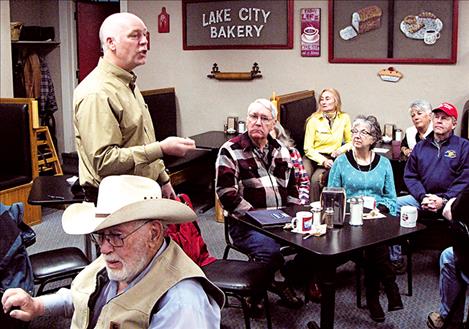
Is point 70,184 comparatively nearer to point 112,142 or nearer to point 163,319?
point 112,142

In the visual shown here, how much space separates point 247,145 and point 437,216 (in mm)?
1498

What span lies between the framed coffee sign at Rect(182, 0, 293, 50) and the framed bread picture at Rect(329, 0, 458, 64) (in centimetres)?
52

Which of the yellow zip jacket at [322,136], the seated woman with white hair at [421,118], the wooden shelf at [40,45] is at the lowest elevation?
Result: the yellow zip jacket at [322,136]

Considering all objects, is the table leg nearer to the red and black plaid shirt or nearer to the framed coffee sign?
the red and black plaid shirt

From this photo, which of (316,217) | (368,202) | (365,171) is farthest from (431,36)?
(316,217)

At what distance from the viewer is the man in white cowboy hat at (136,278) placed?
5.91ft

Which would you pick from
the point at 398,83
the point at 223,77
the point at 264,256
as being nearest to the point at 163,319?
the point at 264,256

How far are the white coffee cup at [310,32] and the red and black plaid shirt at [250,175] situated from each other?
8.57 feet

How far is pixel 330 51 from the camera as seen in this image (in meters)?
6.21

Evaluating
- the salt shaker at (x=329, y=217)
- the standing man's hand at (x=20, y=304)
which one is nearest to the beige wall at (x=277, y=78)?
the salt shaker at (x=329, y=217)

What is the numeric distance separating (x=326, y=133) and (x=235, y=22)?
172 cm

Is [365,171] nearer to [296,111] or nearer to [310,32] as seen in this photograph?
[296,111]

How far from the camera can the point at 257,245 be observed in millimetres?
3680

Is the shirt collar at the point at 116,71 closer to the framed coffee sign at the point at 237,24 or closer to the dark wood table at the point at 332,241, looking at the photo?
the dark wood table at the point at 332,241
